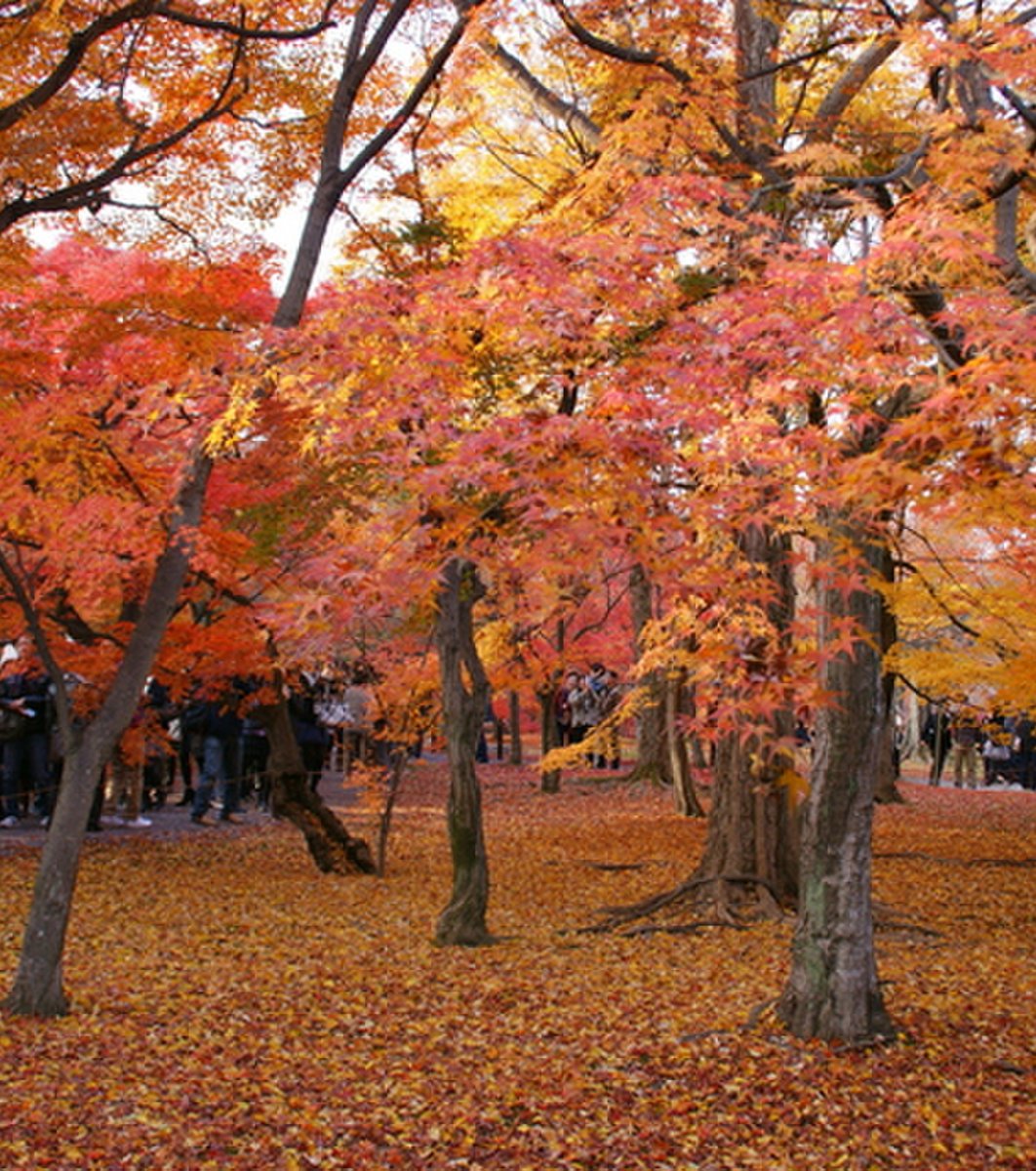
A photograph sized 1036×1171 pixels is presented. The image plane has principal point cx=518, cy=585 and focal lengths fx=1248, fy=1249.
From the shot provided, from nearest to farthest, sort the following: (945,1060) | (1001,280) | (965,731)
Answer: (945,1060) → (1001,280) → (965,731)

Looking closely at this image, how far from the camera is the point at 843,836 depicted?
20.3 feet

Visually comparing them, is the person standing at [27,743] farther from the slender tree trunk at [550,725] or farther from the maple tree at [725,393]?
the slender tree trunk at [550,725]

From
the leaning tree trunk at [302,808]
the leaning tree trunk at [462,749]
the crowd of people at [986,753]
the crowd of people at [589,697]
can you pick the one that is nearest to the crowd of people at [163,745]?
the leaning tree trunk at [302,808]

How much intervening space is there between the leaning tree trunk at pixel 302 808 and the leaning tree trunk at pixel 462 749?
348 cm

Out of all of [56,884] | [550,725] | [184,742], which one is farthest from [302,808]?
[550,725]

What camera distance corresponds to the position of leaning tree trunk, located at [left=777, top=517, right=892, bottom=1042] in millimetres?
6141

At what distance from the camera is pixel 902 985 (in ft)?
24.8

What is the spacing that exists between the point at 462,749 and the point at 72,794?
2901mm

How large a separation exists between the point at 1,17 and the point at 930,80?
5.72 m

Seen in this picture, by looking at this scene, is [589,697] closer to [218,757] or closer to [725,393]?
[218,757]

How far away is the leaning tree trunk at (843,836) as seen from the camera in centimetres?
614

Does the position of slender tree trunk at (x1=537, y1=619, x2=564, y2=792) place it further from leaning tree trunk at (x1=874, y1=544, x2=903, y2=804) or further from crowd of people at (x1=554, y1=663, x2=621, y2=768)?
leaning tree trunk at (x1=874, y1=544, x2=903, y2=804)

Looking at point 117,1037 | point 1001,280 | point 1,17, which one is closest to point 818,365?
point 1001,280

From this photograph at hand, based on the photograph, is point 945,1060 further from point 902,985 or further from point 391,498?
point 391,498
